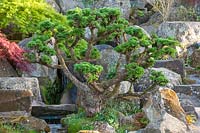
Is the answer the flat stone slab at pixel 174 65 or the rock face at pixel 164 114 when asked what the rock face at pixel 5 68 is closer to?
the rock face at pixel 164 114

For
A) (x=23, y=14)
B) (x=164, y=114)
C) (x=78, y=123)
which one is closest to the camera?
(x=164, y=114)

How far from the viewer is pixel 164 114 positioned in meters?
7.38

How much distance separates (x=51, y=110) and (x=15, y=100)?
3.42 ft

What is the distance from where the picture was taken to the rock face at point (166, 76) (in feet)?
33.0

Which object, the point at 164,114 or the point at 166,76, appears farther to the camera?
the point at 166,76

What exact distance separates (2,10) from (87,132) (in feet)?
17.3

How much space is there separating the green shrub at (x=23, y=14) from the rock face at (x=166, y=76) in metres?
2.46

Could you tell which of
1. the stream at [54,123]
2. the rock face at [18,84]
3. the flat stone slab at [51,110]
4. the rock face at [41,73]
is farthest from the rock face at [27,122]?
the rock face at [41,73]

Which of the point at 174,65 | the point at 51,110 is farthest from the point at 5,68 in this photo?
the point at 174,65

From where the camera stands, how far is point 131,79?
7.46 meters

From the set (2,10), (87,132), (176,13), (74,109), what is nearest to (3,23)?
(2,10)

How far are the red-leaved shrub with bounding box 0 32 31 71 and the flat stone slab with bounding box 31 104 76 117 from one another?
124 cm

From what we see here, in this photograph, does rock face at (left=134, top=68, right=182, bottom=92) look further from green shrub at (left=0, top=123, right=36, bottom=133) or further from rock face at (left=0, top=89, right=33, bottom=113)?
green shrub at (left=0, top=123, right=36, bottom=133)

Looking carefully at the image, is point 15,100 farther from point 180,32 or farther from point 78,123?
point 180,32
